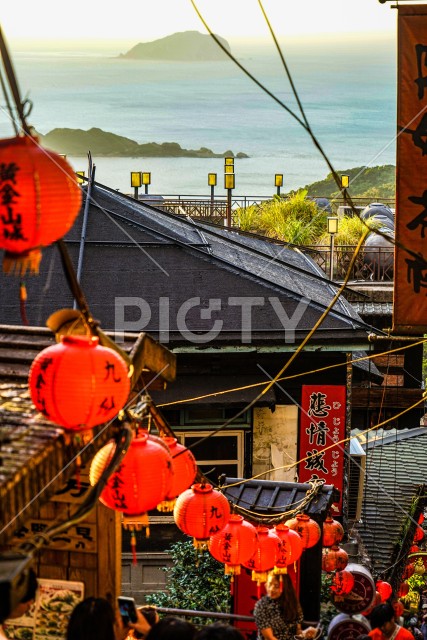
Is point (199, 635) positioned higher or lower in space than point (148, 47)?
lower

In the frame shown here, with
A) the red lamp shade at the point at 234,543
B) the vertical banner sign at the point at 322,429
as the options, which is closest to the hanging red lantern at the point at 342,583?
the red lamp shade at the point at 234,543

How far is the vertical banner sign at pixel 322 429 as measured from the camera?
15984 mm

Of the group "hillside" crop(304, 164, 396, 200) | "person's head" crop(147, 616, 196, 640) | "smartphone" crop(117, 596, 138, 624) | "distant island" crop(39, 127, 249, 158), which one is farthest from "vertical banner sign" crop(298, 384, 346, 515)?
"distant island" crop(39, 127, 249, 158)

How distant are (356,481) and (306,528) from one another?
6247 millimetres

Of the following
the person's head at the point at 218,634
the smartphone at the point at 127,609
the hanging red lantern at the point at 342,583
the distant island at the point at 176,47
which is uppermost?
the distant island at the point at 176,47

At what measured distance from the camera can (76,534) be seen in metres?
7.83

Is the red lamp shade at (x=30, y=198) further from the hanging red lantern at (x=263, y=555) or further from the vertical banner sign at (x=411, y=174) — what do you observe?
the hanging red lantern at (x=263, y=555)

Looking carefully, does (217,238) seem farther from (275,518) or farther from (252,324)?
(275,518)

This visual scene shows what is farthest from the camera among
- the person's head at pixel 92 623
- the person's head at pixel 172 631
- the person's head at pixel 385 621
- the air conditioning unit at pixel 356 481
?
the air conditioning unit at pixel 356 481

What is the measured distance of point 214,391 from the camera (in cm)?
1559

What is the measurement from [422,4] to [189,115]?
620 feet

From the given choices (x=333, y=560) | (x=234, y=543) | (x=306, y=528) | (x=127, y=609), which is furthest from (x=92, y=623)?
(x=333, y=560)

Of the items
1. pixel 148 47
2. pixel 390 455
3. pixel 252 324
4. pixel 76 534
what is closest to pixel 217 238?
pixel 252 324

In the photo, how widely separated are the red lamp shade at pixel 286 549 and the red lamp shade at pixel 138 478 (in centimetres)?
336
